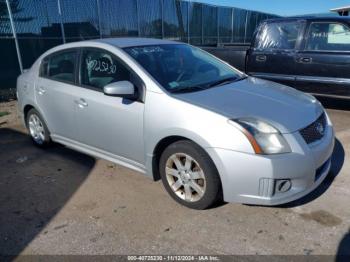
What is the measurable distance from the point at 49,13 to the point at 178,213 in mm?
8894

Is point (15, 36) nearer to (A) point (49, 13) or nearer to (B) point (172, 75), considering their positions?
(A) point (49, 13)

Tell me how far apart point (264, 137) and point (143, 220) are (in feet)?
4.44

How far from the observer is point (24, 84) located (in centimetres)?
513

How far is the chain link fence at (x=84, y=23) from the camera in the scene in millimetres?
9133

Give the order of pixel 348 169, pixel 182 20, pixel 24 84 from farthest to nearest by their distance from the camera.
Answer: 1. pixel 182 20
2. pixel 24 84
3. pixel 348 169

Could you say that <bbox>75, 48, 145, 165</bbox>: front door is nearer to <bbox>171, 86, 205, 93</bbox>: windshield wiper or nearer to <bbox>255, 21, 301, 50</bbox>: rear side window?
<bbox>171, 86, 205, 93</bbox>: windshield wiper

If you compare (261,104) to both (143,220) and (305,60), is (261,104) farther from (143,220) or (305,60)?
(305,60)

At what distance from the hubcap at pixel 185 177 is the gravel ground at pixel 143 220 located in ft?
0.54

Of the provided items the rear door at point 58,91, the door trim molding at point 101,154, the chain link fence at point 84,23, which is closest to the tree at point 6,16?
the chain link fence at point 84,23

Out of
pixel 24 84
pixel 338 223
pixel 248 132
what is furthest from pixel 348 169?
pixel 24 84

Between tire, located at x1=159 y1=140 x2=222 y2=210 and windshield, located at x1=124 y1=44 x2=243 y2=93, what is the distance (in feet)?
2.11

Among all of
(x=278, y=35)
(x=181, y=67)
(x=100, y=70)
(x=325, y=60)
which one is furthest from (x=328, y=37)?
(x=100, y=70)

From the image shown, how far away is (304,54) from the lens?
633 cm

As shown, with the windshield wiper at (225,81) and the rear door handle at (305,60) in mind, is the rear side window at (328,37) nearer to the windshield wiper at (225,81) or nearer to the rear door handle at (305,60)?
the rear door handle at (305,60)
